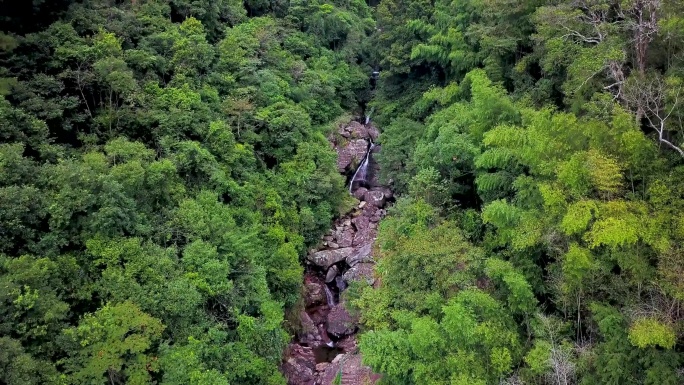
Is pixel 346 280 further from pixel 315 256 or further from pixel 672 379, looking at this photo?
pixel 672 379

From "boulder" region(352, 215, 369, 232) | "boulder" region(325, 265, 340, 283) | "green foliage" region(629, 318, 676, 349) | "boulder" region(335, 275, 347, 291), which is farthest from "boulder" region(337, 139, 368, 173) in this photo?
"green foliage" region(629, 318, 676, 349)

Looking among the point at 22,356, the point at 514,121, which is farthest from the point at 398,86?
the point at 22,356

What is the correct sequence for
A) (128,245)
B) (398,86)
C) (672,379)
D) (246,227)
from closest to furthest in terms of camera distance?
(672,379) < (128,245) < (246,227) < (398,86)

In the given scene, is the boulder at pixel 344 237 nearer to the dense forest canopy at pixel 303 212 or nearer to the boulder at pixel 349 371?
the dense forest canopy at pixel 303 212

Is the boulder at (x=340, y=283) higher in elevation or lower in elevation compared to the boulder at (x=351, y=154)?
lower

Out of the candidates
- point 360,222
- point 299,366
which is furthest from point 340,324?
point 360,222

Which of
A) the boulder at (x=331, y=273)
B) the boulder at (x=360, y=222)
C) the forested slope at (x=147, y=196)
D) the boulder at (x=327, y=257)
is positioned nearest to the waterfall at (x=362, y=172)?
the boulder at (x=360, y=222)

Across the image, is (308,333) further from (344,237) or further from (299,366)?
(344,237)
